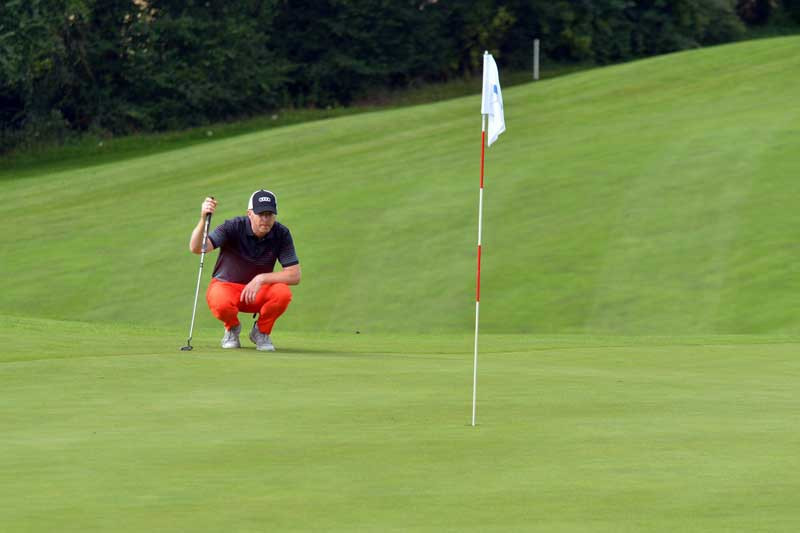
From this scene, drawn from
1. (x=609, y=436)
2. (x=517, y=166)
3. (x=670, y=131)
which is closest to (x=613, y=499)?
(x=609, y=436)

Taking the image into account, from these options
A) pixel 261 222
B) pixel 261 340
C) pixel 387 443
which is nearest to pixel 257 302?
pixel 261 340

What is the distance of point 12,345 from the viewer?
1143 cm

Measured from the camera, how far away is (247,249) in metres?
11.6

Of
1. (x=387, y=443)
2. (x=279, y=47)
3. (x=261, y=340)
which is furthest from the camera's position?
(x=279, y=47)

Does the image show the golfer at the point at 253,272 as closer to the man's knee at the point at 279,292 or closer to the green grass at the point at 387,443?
the man's knee at the point at 279,292

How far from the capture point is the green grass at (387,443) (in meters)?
5.35

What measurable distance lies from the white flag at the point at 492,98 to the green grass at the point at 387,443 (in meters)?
1.66

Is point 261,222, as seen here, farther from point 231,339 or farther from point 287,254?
point 231,339

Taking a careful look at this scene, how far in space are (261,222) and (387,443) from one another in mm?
4787

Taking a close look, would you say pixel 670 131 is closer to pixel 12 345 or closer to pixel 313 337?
pixel 313 337

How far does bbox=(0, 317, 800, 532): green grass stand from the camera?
535 cm

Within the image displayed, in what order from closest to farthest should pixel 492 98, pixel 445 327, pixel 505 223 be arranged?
pixel 492 98 → pixel 445 327 → pixel 505 223

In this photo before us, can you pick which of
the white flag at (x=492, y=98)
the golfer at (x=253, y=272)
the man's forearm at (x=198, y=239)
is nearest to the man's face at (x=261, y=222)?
the golfer at (x=253, y=272)

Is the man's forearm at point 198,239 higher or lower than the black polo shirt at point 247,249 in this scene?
higher
